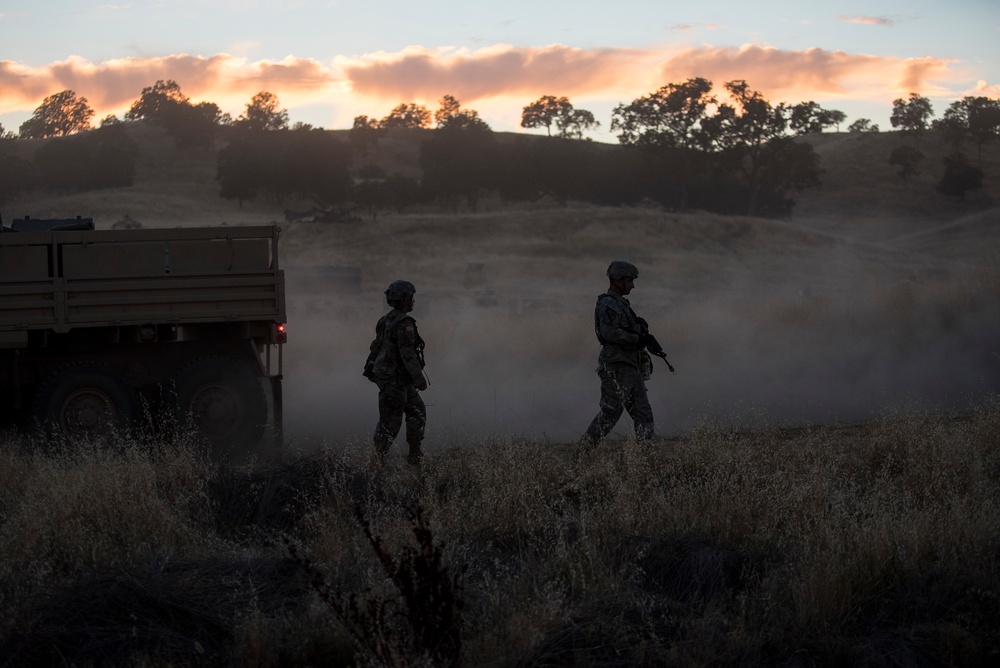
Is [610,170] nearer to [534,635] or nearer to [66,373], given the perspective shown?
[66,373]

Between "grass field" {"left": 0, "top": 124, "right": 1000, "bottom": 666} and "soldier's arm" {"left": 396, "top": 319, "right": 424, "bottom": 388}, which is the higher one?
"soldier's arm" {"left": 396, "top": 319, "right": 424, "bottom": 388}

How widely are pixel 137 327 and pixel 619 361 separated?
473cm

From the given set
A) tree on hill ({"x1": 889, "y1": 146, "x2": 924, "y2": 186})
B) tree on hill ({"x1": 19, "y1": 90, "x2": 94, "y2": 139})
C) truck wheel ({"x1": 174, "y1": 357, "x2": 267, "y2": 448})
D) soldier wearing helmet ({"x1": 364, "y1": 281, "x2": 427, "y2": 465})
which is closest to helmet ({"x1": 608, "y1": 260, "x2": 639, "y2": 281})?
soldier wearing helmet ({"x1": 364, "y1": 281, "x2": 427, "y2": 465})

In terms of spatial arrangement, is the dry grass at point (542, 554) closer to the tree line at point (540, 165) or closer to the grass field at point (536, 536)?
the grass field at point (536, 536)

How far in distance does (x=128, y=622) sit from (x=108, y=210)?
46947mm

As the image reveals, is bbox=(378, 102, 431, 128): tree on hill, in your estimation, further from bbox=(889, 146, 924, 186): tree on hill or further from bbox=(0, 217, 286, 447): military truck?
bbox=(0, 217, 286, 447): military truck

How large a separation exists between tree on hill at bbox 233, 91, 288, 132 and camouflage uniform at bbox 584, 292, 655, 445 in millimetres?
59327

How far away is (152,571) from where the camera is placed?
610 centimetres

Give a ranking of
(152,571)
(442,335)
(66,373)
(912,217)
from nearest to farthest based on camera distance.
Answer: (152,571), (66,373), (442,335), (912,217)

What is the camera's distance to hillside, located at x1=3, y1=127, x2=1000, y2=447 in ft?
51.3

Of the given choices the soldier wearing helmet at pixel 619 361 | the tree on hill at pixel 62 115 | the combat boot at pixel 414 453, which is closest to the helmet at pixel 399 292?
the combat boot at pixel 414 453

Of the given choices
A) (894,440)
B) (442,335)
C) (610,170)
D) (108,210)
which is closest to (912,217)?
(610,170)

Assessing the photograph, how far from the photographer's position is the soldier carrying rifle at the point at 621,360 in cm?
987

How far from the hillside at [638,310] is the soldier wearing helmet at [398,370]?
6.57 feet
